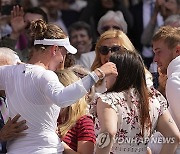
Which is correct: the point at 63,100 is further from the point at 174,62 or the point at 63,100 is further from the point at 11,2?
the point at 11,2

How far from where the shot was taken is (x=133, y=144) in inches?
168

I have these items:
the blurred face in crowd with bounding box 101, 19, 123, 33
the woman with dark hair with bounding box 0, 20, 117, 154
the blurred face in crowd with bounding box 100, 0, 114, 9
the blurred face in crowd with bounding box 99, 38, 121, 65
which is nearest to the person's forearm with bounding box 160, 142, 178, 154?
the woman with dark hair with bounding box 0, 20, 117, 154

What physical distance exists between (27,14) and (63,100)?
13.0 ft

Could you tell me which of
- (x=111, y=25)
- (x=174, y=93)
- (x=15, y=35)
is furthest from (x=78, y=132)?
(x=15, y=35)

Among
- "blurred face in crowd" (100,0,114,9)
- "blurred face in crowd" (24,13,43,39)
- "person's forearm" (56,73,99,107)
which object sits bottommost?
"person's forearm" (56,73,99,107)

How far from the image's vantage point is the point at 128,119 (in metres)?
4.21

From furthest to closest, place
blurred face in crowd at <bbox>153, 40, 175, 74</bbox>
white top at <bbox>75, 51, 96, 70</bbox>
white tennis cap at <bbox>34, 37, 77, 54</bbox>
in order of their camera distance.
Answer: white top at <bbox>75, 51, 96, 70</bbox> → blurred face in crowd at <bbox>153, 40, 175, 74</bbox> → white tennis cap at <bbox>34, 37, 77, 54</bbox>

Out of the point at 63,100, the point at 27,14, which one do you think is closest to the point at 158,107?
the point at 63,100

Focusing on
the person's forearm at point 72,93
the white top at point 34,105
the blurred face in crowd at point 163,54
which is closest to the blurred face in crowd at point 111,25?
the blurred face in crowd at point 163,54

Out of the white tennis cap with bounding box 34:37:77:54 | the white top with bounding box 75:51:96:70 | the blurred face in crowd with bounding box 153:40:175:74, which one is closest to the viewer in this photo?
the white tennis cap with bounding box 34:37:77:54

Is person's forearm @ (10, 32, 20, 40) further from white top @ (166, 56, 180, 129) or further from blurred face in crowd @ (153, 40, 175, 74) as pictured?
white top @ (166, 56, 180, 129)

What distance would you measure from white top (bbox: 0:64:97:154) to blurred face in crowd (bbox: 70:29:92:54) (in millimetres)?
3622

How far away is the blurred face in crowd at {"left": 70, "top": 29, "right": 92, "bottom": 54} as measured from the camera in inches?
311

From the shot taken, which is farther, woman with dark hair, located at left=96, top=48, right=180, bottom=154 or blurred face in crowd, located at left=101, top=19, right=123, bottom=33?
blurred face in crowd, located at left=101, top=19, right=123, bottom=33
